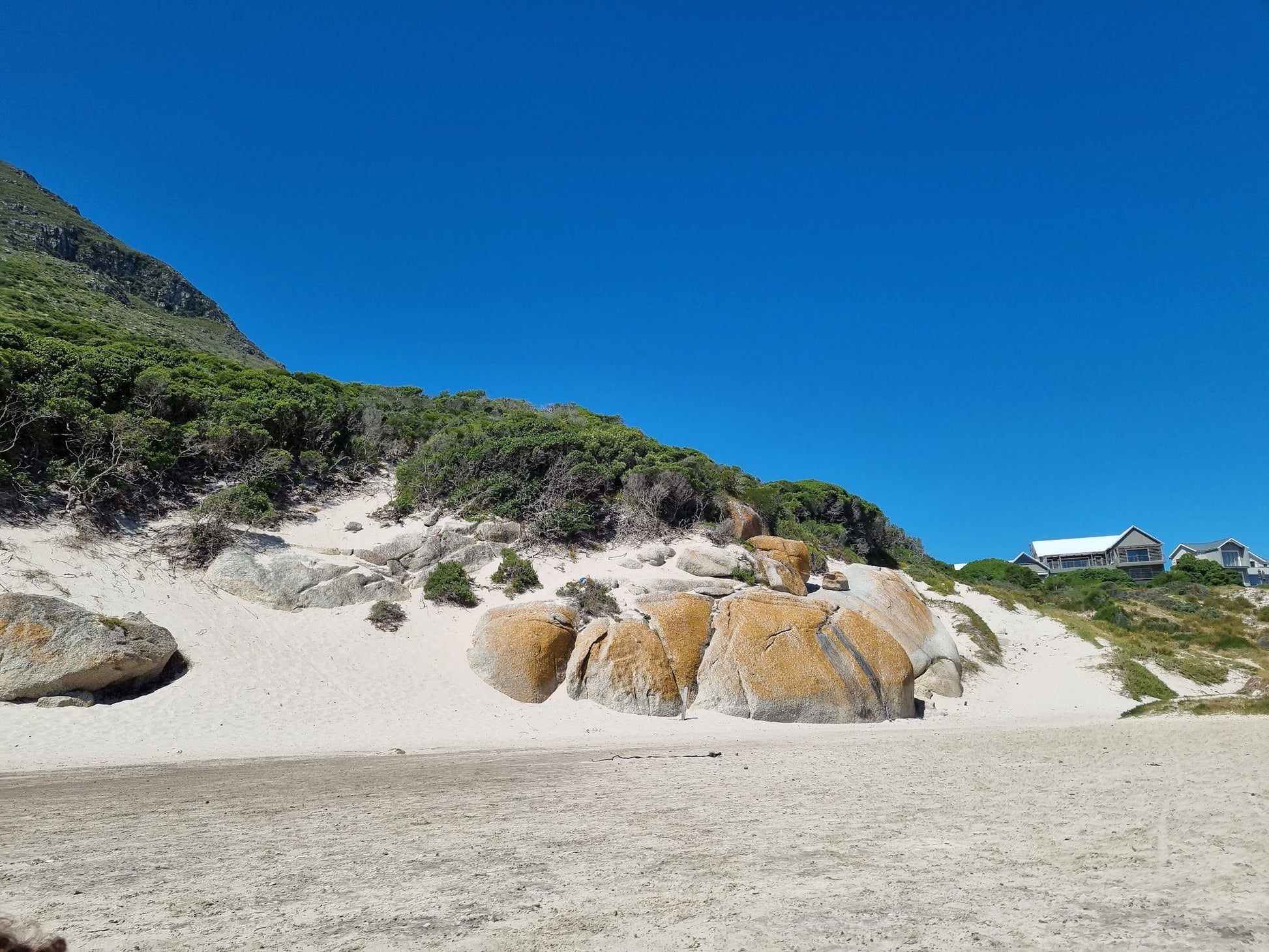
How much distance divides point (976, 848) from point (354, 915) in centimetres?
419

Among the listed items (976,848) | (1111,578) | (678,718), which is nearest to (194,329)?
(678,718)

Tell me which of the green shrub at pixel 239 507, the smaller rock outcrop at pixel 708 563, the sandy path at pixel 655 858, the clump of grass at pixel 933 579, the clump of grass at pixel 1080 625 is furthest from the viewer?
the clump of grass at pixel 933 579

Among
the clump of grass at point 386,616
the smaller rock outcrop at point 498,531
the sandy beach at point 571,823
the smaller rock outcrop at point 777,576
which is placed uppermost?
the smaller rock outcrop at point 498,531

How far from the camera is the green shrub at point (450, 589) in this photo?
18.1m

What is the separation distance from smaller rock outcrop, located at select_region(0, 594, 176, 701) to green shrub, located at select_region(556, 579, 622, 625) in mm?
9034

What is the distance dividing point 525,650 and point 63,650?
28.1ft

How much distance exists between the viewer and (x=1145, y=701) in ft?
68.7

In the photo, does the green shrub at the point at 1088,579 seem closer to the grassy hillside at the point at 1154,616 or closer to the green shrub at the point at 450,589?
the grassy hillside at the point at 1154,616

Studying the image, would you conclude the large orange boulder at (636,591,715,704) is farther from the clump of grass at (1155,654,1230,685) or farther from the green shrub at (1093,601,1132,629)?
the green shrub at (1093,601,1132,629)

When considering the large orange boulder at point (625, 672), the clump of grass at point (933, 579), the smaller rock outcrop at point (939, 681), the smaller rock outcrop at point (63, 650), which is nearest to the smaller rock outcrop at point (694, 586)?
the large orange boulder at point (625, 672)

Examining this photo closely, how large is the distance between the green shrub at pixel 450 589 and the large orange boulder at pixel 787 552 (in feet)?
30.5

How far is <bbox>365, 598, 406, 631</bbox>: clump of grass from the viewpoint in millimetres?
16953

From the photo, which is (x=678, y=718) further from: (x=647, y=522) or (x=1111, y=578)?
(x=1111, y=578)

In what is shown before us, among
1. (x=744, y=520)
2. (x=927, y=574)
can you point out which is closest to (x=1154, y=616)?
(x=927, y=574)
